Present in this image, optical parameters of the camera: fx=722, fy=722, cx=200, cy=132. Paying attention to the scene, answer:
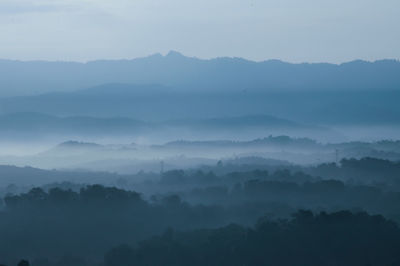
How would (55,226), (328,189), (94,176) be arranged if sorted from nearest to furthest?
(55,226), (328,189), (94,176)

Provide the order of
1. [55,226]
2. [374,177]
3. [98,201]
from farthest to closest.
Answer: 1. [374,177]
2. [98,201]
3. [55,226]

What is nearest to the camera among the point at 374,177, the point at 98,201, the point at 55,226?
the point at 55,226

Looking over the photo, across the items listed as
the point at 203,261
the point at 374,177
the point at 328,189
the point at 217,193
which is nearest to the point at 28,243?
the point at 203,261

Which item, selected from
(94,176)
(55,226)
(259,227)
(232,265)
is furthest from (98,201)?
(94,176)

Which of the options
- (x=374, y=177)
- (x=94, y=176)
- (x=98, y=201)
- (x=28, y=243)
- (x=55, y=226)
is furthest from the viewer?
(x=94, y=176)

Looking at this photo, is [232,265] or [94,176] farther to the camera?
[94,176]

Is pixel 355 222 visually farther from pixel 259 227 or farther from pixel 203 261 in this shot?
pixel 203 261

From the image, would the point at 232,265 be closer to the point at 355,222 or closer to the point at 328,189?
the point at 355,222

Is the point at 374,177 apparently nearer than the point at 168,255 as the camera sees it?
No

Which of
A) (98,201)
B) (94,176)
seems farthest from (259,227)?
(94,176)
